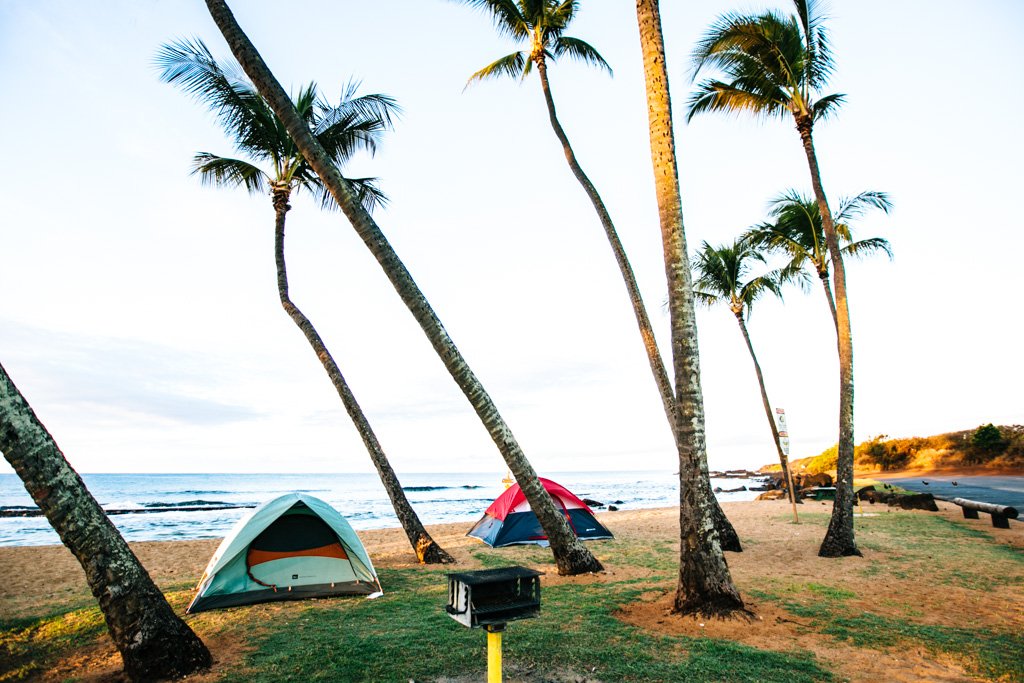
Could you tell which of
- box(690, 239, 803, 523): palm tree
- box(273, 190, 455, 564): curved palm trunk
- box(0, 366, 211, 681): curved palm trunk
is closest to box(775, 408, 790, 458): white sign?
box(690, 239, 803, 523): palm tree

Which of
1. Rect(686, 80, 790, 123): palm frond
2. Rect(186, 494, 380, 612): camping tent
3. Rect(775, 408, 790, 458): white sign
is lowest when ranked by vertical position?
Rect(186, 494, 380, 612): camping tent

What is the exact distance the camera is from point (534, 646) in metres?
4.81

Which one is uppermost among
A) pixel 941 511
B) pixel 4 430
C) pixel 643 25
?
pixel 643 25

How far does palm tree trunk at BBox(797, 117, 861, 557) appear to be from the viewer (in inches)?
350

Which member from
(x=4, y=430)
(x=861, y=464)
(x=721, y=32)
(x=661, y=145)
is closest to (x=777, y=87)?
(x=721, y=32)

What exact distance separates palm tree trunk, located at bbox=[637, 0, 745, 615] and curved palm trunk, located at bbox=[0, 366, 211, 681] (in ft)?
16.1

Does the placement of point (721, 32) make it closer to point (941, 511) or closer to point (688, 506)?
point (688, 506)

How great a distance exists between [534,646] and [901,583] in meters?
5.72

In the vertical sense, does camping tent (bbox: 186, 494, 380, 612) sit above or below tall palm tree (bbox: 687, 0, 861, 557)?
below

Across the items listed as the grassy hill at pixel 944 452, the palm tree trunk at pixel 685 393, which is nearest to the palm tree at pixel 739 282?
the palm tree trunk at pixel 685 393

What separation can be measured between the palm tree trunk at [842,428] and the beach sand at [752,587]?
1.18 feet

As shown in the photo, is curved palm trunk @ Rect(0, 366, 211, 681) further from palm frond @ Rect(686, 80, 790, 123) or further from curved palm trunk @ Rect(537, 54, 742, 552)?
palm frond @ Rect(686, 80, 790, 123)

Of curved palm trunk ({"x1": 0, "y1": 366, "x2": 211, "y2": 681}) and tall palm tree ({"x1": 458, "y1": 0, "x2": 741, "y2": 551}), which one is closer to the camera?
curved palm trunk ({"x1": 0, "y1": 366, "x2": 211, "y2": 681})

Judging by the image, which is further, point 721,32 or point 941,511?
point 941,511
